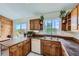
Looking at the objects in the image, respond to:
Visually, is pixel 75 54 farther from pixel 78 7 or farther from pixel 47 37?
pixel 78 7

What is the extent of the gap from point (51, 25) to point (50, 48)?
0.43 metres

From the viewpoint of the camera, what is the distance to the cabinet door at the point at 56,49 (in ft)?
5.68

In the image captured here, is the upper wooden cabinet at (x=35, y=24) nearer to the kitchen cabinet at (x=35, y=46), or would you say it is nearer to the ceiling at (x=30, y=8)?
the ceiling at (x=30, y=8)

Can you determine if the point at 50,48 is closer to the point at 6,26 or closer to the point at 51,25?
the point at 51,25

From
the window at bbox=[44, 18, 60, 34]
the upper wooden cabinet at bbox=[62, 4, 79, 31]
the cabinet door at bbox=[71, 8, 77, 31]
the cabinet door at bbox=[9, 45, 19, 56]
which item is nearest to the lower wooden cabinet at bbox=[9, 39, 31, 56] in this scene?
the cabinet door at bbox=[9, 45, 19, 56]

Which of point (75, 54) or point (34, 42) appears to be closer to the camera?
point (75, 54)

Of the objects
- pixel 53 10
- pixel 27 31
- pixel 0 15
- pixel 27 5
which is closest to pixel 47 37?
pixel 27 31

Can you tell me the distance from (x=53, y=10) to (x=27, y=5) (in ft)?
1.48

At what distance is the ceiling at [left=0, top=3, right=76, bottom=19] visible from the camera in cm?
165

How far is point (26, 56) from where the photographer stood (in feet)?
5.73

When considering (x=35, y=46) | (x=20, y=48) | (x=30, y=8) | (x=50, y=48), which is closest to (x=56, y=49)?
(x=50, y=48)

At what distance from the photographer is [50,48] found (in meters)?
1.81

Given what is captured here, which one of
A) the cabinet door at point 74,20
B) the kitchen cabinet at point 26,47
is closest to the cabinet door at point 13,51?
the kitchen cabinet at point 26,47

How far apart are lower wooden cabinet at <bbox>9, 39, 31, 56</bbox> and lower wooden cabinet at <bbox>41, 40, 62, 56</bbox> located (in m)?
0.26
